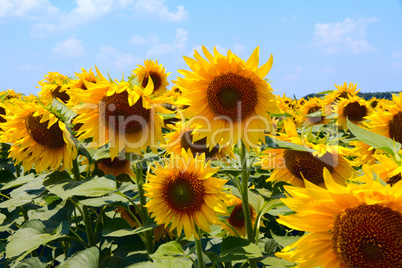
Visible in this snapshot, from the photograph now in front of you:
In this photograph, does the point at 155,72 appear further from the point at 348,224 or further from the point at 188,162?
the point at 348,224

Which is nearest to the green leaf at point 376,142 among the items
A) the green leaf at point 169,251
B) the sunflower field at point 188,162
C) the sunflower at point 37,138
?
the sunflower field at point 188,162

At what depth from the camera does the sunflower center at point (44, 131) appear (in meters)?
2.63

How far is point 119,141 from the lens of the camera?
98.2 inches

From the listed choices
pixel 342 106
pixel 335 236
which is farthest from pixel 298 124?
pixel 335 236

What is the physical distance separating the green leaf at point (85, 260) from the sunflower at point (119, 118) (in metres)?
0.67

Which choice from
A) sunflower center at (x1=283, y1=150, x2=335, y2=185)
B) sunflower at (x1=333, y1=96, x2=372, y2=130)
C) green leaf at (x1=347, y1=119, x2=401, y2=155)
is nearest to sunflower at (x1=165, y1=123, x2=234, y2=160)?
sunflower center at (x1=283, y1=150, x2=335, y2=185)

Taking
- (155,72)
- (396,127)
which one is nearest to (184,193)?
(396,127)

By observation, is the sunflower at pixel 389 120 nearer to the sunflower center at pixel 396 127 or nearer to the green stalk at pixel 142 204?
the sunflower center at pixel 396 127

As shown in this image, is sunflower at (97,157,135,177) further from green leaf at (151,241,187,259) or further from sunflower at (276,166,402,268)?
sunflower at (276,166,402,268)

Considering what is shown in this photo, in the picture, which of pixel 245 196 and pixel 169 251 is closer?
pixel 169 251

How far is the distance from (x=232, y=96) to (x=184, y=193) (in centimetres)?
71

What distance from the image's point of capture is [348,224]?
1.15 m

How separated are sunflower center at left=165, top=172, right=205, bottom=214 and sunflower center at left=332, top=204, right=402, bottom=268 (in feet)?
3.39

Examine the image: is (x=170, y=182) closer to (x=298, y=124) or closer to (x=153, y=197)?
(x=153, y=197)
